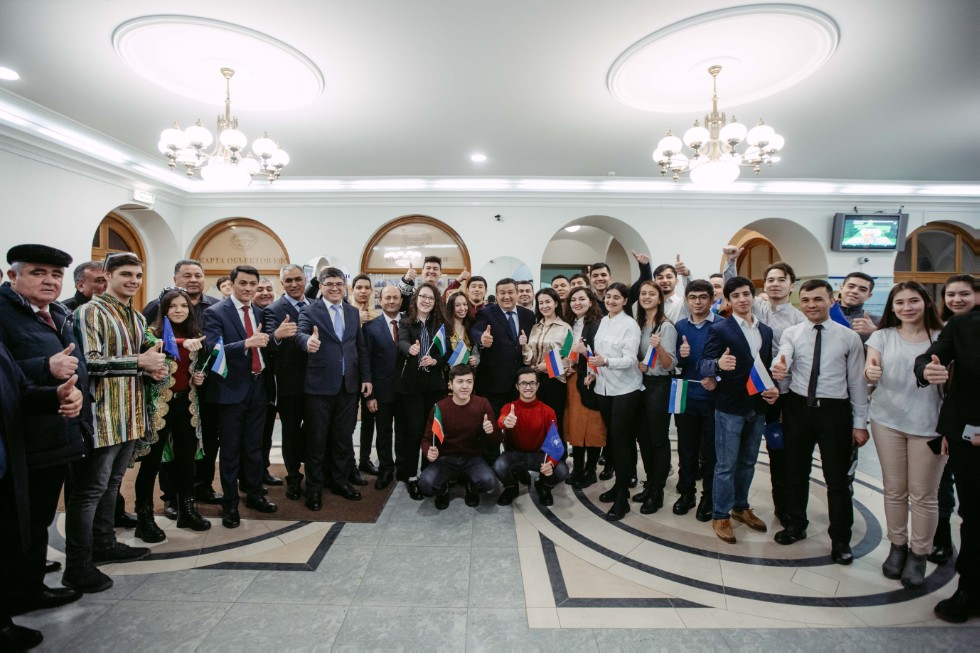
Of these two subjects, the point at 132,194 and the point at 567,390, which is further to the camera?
the point at 132,194

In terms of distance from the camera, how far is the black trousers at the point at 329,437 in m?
3.00

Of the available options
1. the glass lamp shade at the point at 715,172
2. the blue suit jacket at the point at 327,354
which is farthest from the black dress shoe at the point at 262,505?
the glass lamp shade at the point at 715,172

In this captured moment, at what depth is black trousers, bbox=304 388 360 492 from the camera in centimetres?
300

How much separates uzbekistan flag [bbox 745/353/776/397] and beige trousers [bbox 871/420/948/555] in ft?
1.74

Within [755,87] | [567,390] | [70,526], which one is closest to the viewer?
[70,526]

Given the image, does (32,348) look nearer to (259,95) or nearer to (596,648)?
(596,648)

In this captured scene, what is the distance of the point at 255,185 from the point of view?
732cm

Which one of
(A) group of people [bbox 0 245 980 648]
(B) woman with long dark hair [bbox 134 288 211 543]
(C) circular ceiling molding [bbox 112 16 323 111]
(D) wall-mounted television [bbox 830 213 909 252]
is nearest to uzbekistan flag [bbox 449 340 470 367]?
(A) group of people [bbox 0 245 980 648]

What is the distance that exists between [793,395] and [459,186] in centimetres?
611

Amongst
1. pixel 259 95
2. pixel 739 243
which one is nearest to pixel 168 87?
pixel 259 95

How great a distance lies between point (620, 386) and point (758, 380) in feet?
2.80

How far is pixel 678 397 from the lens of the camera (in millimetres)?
2900

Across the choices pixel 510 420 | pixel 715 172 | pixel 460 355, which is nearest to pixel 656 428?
pixel 510 420

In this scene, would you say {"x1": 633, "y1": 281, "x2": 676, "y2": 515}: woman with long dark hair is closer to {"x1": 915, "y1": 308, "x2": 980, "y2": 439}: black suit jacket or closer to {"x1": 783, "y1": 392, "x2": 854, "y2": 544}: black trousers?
{"x1": 783, "y1": 392, "x2": 854, "y2": 544}: black trousers
